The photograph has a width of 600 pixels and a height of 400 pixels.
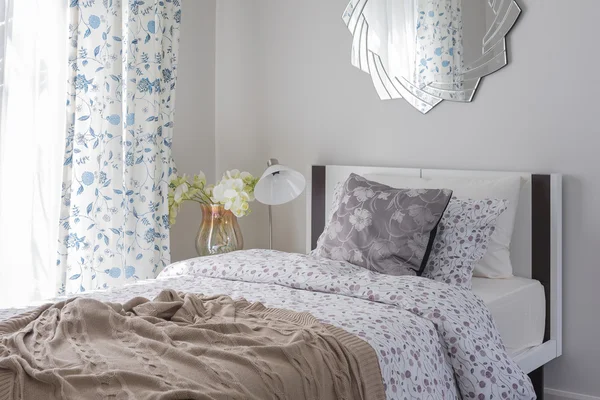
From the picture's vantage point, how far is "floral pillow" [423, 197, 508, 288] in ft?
8.91

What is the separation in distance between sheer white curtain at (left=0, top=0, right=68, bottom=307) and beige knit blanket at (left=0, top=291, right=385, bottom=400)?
3.42ft

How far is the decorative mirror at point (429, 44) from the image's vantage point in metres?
3.09

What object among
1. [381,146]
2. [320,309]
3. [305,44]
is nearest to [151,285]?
[320,309]

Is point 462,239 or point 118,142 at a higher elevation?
point 118,142

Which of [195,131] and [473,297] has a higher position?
[195,131]

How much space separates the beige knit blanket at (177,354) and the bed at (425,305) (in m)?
0.14

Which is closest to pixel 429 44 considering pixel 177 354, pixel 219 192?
pixel 219 192

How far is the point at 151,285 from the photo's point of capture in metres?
2.70

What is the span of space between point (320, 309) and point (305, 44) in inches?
75.9

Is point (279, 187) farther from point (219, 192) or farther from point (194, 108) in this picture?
point (194, 108)

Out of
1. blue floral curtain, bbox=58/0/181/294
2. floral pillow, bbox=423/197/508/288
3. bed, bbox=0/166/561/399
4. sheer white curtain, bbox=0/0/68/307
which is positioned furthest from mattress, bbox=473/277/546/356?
sheer white curtain, bbox=0/0/68/307

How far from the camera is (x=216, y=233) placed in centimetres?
358

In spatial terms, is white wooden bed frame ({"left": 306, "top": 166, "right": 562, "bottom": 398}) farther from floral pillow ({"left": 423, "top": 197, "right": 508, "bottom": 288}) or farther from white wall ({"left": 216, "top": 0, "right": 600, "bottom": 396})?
floral pillow ({"left": 423, "top": 197, "right": 508, "bottom": 288})

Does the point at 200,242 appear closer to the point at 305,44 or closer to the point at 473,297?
the point at 305,44
